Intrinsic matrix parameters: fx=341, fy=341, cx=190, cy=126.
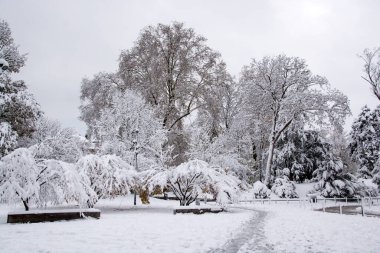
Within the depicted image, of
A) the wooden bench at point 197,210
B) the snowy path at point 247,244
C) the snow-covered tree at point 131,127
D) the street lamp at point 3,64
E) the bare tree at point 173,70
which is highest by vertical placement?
the bare tree at point 173,70

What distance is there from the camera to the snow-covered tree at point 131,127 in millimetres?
25562

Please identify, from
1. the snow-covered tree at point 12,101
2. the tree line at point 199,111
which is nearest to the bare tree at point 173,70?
the tree line at point 199,111

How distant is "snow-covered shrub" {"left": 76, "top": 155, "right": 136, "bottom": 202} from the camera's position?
16.4 metres

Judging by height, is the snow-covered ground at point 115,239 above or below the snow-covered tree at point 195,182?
below

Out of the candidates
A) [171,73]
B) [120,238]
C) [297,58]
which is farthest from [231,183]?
[297,58]

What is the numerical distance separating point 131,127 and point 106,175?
10473 millimetres

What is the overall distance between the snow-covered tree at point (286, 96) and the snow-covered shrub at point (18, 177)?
21.1 meters

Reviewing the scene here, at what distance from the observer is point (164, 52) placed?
28.7 metres

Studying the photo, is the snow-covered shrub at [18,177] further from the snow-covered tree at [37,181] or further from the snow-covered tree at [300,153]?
the snow-covered tree at [300,153]

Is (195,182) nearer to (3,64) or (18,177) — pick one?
(18,177)

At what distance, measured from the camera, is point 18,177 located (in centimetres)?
1290

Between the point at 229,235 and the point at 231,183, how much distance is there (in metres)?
9.26

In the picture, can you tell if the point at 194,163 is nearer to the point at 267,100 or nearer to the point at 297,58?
the point at 267,100

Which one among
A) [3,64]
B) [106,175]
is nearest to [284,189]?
[106,175]
